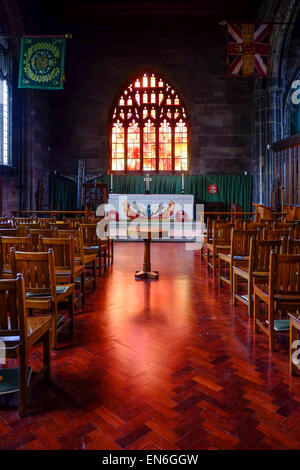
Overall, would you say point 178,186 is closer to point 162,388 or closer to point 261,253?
point 261,253

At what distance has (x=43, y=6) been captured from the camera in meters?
14.6

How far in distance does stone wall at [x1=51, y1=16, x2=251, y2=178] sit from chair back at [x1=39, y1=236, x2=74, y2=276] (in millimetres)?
12584

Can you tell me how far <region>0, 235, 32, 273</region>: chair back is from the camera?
380 centimetres

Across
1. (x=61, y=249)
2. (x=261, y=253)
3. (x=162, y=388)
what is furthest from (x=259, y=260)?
(x=61, y=249)

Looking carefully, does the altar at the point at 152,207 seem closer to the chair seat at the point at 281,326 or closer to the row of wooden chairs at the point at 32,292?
the row of wooden chairs at the point at 32,292

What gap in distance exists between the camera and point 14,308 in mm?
2250

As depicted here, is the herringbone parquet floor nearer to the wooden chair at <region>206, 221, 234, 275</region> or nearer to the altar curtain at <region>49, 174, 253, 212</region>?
the wooden chair at <region>206, 221, 234, 275</region>

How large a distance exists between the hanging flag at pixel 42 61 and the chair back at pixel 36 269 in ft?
29.2

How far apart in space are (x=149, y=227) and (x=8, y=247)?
9.97 ft

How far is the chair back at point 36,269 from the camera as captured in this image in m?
3.05

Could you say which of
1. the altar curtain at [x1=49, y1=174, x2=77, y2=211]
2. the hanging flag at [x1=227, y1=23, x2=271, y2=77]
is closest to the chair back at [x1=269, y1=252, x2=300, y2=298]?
the hanging flag at [x1=227, y1=23, x2=271, y2=77]
